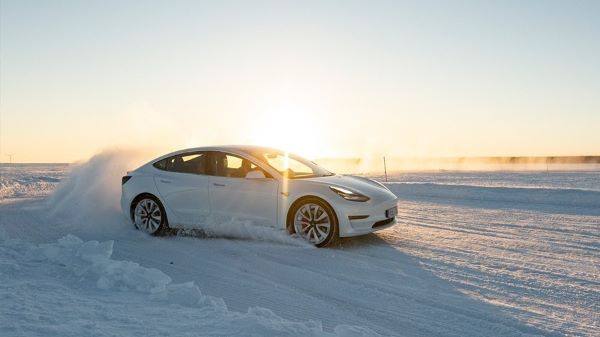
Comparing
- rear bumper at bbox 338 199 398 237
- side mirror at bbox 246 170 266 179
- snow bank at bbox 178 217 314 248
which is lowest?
snow bank at bbox 178 217 314 248

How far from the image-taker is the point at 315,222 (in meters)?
8.42

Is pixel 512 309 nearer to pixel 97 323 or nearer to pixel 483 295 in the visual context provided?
pixel 483 295

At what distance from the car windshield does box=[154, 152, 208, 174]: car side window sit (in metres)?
0.91

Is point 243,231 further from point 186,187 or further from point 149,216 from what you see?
point 149,216

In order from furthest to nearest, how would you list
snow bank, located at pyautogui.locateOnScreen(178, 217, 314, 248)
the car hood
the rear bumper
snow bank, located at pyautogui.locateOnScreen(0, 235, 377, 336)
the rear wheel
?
1. the rear wheel
2. the car hood
3. snow bank, located at pyautogui.locateOnScreen(178, 217, 314, 248)
4. the rear bumper
5. snow bank, located at pyautogui.locateOnScreen(0, 235, 377, 336)

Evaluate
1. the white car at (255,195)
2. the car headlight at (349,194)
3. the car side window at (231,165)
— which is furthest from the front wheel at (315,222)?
the car side window at (231,165)

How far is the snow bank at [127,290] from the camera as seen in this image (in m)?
3.94

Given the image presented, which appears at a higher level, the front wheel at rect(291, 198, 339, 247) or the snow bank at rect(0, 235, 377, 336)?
the front wheel at rect(291, 198, 339, 247)

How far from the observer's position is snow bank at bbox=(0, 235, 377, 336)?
3943 millimetres

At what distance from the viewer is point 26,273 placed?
5.75 metres

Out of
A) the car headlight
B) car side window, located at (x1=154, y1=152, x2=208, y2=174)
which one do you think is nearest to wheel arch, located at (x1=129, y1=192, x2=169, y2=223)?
car side window, located at (x1=154, y1=152, x2=208, y2=174)

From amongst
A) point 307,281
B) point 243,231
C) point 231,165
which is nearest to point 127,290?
point 307,281

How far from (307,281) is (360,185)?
3018 mm

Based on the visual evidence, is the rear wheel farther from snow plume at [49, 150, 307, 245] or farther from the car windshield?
the car windshield
